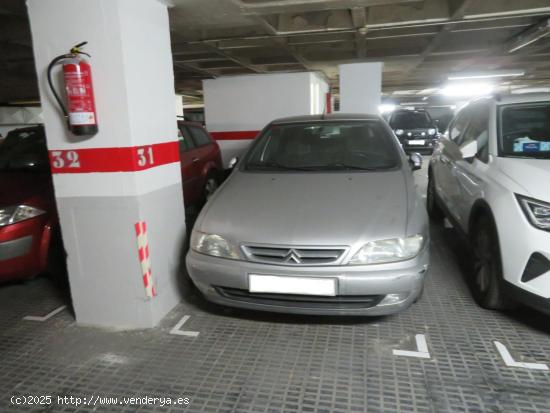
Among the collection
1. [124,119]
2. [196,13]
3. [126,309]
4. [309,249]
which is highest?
[196,13]

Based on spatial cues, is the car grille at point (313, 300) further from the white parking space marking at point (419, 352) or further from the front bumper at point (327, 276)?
the white parking space marking at point (419, 352)

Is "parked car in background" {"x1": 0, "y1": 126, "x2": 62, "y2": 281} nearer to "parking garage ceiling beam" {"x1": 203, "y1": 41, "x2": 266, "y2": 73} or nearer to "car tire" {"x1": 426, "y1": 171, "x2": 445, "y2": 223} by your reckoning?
"parking garage ceiling beam" {"x1": 203, "y1": 41, "x2": 266, "y2": 73}

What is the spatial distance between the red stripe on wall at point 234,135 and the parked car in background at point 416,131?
601 centimetres

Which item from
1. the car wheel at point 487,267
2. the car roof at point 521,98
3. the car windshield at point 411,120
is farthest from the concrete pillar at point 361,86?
the car wheel at point 487,267

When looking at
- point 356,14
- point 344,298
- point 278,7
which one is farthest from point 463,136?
point 344,298

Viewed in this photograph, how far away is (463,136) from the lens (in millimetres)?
3990

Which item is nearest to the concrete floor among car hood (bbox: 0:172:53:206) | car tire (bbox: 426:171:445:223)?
car hood (bbox: 0:172:53:206)

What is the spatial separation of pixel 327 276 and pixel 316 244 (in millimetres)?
195

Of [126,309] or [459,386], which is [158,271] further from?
[459,386]

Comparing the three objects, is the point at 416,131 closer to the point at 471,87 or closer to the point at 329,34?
the point at 471,87

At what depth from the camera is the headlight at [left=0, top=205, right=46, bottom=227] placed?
10.0ft

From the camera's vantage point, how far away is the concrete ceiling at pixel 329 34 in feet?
12.3

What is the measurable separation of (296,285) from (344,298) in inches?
12.0

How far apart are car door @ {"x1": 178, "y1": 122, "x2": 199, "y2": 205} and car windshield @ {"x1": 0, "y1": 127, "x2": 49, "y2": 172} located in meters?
1.56
